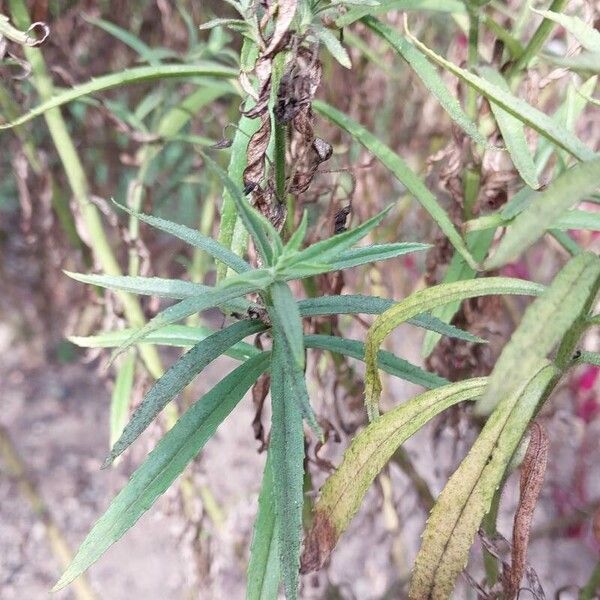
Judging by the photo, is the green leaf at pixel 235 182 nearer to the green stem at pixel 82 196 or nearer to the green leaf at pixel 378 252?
the green leaf at pixel 378 252

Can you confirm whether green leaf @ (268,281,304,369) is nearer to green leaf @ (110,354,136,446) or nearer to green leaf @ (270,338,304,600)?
green leaf @ (270,338,304,600)

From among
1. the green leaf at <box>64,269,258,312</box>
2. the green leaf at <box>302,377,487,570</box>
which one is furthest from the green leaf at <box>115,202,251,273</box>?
the green leaf at <box>302,377,487,570</box>

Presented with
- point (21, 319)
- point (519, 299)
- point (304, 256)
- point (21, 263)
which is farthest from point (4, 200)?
point (304, 256)

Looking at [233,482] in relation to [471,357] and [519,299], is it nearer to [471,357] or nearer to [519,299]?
[519,299]

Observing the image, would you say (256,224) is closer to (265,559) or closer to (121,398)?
(265,559)

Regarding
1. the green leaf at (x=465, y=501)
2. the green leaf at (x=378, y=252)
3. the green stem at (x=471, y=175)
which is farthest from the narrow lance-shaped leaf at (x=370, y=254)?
the green stem at (x=471, y=175)
